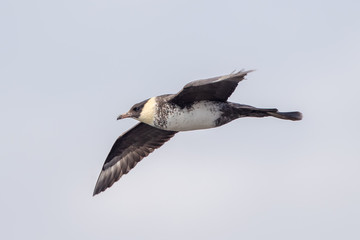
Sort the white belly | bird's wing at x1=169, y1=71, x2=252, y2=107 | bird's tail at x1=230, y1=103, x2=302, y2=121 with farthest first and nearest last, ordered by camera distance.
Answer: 1. bird's tail at x1=230, y1=103, x2=302, y2=121
2. the white belly
3. bird's wing at x1=169, y1=71, x2=252, y2=107

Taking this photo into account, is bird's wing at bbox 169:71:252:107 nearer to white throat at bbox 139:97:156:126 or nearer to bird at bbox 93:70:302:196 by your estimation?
bird at bbox 93:70:302:196

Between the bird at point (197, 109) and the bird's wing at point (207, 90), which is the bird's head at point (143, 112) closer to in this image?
the bird at point (197, 109)

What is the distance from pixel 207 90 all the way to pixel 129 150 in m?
2.46

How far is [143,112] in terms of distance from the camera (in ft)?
38.9

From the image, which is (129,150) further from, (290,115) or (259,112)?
(290,115)

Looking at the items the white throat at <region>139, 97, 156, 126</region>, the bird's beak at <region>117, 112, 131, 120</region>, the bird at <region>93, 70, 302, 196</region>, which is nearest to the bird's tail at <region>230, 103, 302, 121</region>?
the bird at <region>93, 70, 302, 196</region>

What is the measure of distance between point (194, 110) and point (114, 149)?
2265 millimetres

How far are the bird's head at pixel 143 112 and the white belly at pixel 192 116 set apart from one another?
0.49 ft

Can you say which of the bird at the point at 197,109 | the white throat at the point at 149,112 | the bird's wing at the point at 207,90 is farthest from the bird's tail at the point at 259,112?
the white throat at the point at 149,112

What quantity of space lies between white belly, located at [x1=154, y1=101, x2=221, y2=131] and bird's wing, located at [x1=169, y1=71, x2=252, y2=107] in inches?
3.8

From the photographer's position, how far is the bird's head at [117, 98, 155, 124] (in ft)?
38.5

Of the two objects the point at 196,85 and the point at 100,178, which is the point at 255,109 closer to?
the point at 196,85

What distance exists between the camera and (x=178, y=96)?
11.4 meters

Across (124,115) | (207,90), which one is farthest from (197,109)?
(124,115)
